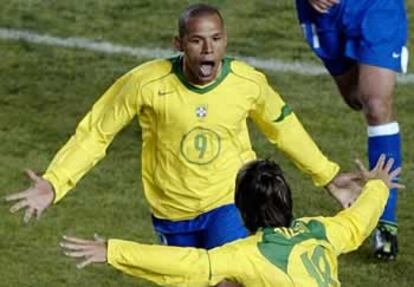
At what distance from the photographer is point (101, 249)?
21.9 ft

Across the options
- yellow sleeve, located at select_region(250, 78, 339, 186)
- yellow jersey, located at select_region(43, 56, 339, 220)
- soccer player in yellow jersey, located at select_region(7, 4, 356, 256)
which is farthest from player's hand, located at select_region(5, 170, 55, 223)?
yellow sleeve, located at select_region(250, 78, 339, 186)

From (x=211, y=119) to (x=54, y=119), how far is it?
4.25 metres

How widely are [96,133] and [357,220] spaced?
5.02ft

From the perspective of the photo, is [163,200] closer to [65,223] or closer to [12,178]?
[65,223]

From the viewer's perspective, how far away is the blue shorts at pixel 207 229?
8227 millimetres

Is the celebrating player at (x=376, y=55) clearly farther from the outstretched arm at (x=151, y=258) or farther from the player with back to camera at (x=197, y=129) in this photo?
the outstretched arm at (x=151, y=258)

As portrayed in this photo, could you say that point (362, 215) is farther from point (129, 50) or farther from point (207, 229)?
point (129, 50)

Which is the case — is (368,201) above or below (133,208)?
above

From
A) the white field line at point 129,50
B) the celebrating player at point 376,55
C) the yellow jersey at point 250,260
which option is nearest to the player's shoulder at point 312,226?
the yellow jersey at point 250,260

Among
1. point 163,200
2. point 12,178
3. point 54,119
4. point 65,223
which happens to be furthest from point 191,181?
point 54,119

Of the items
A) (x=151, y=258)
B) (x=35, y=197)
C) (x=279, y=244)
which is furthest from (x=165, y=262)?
(x=35, y=197)

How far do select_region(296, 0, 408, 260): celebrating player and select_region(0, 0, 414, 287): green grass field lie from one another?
258mm

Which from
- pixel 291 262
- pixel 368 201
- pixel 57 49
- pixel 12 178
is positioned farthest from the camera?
pixel 57 49

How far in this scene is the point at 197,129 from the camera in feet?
26.8
